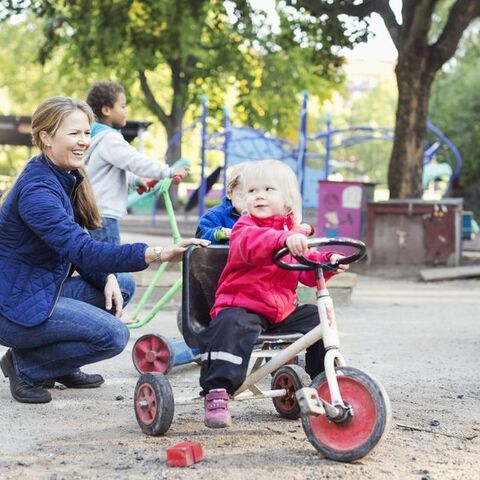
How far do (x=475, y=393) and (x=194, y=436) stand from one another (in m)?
1.80

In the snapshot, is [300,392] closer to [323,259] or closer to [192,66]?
[323,259]

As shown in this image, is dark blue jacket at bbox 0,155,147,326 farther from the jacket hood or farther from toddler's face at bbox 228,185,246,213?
the jacket hood

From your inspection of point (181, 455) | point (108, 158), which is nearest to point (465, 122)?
point (108, 158)

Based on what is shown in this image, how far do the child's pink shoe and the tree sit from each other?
12.1m

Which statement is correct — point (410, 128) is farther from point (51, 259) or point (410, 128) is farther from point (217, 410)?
point (217, 410)

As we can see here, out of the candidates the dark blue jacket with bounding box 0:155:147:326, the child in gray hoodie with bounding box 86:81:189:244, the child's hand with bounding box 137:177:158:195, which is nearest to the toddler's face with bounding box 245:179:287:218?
the dark blue jacket with bounding box 0:155:147:326

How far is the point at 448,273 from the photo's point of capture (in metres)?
13.3

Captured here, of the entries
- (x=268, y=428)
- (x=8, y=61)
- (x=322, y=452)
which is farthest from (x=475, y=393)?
(x=8, y=61)

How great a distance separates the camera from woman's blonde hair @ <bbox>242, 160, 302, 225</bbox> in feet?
13.1

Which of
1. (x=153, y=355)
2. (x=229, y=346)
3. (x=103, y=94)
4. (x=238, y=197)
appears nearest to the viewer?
(x=229, y=346)

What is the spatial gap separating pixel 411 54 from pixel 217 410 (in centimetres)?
1224

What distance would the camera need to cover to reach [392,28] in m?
15.5

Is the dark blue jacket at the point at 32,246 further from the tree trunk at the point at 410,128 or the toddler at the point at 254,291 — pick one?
the tree trunk at the point at 410,128

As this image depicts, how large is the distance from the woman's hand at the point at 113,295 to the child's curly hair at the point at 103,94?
1.90 m
